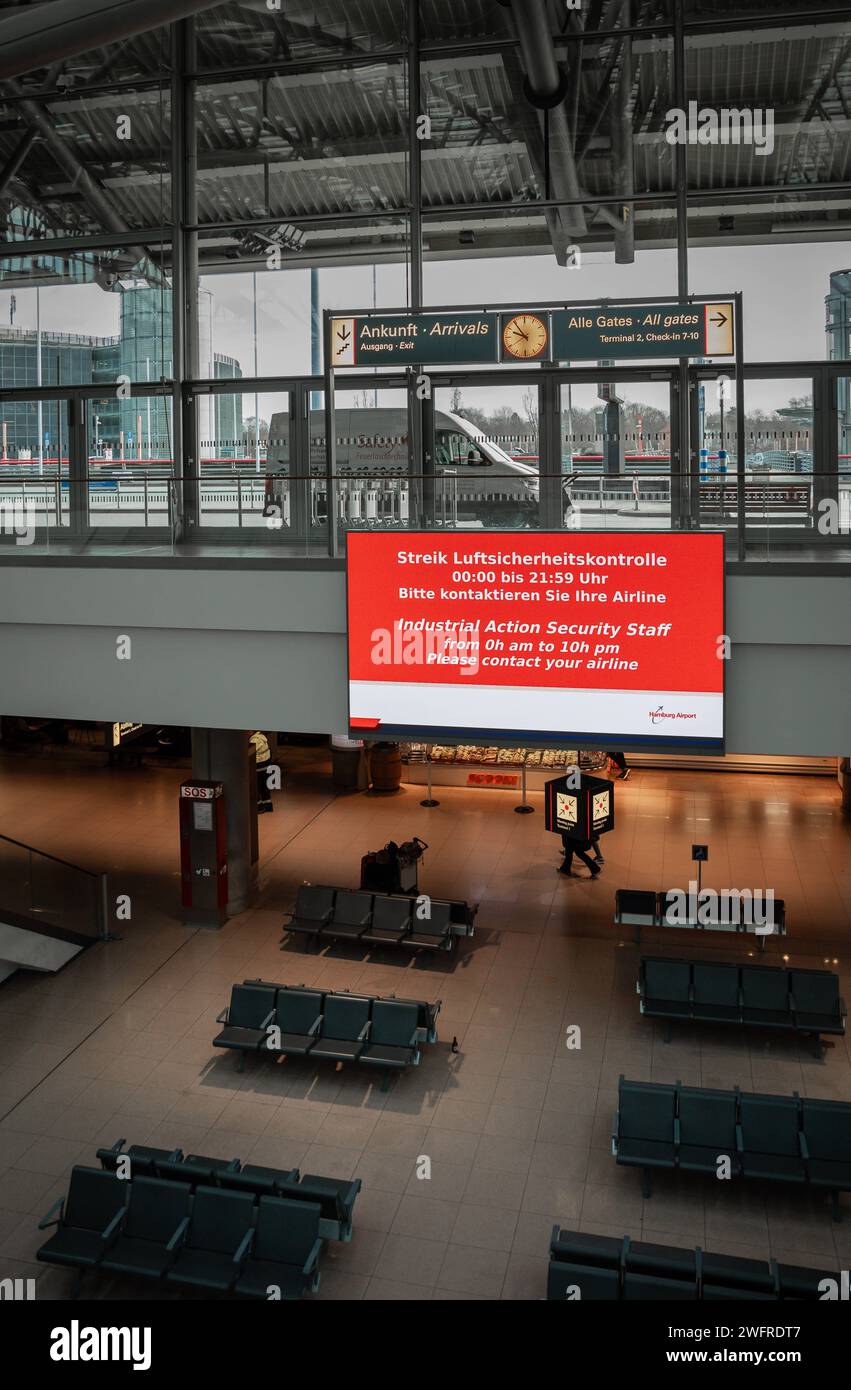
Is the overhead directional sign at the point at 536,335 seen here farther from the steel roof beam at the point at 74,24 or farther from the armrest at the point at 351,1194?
the armrest at the point at 351,1194

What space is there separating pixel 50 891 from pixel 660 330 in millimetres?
9627

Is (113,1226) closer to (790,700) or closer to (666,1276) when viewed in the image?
(666,1276)

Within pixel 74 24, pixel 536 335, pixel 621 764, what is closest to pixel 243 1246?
pixel 536 335

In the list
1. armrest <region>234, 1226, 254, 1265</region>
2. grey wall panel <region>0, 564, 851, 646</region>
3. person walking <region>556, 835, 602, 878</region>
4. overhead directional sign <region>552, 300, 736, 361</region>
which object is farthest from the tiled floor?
overhead directional sign <region>552, 300, 736, 361</region>

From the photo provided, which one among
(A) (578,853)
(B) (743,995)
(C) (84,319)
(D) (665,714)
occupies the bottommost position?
(B) (743,995)

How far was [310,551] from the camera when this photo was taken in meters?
11.3

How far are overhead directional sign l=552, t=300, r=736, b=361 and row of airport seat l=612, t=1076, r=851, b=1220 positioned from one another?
6634mm

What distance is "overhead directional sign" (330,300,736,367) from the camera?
34.0 feet

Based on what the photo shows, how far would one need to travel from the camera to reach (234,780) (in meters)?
15.2

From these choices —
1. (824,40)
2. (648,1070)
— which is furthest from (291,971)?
(824,40)

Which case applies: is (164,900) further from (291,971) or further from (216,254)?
(216,254)

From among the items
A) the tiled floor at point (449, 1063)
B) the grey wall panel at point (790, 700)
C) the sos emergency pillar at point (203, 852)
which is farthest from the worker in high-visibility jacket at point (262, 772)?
the grey wall panel at point (790, 700)
